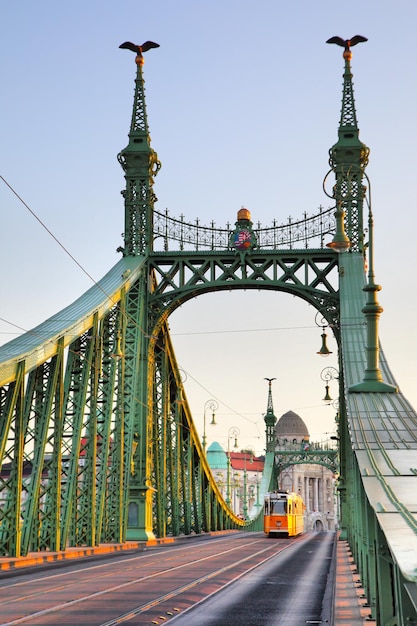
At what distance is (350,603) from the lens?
16.8 m

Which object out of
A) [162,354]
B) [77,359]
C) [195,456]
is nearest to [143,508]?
[162,354]

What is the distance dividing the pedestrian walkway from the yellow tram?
1878 inches

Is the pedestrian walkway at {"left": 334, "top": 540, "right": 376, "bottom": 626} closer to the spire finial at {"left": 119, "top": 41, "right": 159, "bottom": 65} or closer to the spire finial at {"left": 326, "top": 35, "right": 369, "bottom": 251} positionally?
the spire finial at {"left": 326, "top": 35, "right": 369, "bottom": 251}

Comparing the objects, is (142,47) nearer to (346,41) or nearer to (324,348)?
(346,41)

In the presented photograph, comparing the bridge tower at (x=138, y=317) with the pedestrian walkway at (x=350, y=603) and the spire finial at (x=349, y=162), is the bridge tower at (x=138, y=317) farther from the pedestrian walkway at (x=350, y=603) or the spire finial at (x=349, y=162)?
the pedestrian walkway at (x=350, y=603)

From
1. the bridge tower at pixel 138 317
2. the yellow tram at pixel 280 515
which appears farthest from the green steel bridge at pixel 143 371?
the yellow tram at pixel 280 515

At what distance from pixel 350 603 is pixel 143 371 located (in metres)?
28.2

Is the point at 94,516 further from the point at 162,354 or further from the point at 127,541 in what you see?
the point at 162,354

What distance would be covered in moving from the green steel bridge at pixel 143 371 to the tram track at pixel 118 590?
8.51 feet

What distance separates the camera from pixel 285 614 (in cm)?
1692

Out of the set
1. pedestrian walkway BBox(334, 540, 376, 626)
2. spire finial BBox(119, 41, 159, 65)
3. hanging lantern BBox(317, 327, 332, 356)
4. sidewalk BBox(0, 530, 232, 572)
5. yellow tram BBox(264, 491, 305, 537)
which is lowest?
pedestrian walkway BBox(334, 540, 376, 626)

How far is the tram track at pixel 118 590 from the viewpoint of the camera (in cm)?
1593

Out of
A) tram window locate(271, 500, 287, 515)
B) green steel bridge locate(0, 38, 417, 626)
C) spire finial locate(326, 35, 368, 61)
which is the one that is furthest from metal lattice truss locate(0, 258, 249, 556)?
tram window locate(271, 500, 287, 515)

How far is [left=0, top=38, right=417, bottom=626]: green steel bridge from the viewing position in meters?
26.9
